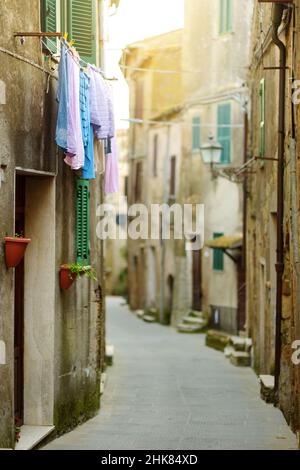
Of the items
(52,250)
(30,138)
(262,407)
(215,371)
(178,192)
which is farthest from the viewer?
(178,192)

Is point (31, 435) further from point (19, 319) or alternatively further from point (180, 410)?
point (180, 410)

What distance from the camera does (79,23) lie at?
13.5m

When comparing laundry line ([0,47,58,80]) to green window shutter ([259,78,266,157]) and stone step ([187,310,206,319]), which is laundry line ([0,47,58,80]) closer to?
green window shutter ([259,78,266,157])

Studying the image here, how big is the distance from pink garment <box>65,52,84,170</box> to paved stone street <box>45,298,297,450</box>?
360 cm

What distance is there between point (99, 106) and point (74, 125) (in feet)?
4.78

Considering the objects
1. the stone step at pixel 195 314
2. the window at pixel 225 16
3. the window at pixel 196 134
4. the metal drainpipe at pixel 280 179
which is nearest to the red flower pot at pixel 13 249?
the metal drainpipe at pixel 280 179

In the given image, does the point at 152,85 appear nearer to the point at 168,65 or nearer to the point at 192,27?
the point at 168,65

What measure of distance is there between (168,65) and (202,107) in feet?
22.3

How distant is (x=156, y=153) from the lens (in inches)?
1539

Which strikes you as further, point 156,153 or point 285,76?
point 156,153

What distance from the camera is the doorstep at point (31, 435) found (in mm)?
10696

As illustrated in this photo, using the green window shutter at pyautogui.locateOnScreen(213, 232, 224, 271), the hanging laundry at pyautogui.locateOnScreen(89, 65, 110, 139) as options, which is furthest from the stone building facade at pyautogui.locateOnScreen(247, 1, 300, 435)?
the green window shutter at pyautogui.locateOnScreen(213, 232, 224, 271)

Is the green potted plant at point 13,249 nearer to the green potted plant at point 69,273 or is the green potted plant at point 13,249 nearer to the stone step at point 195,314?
the green potted plant at point 69,273
